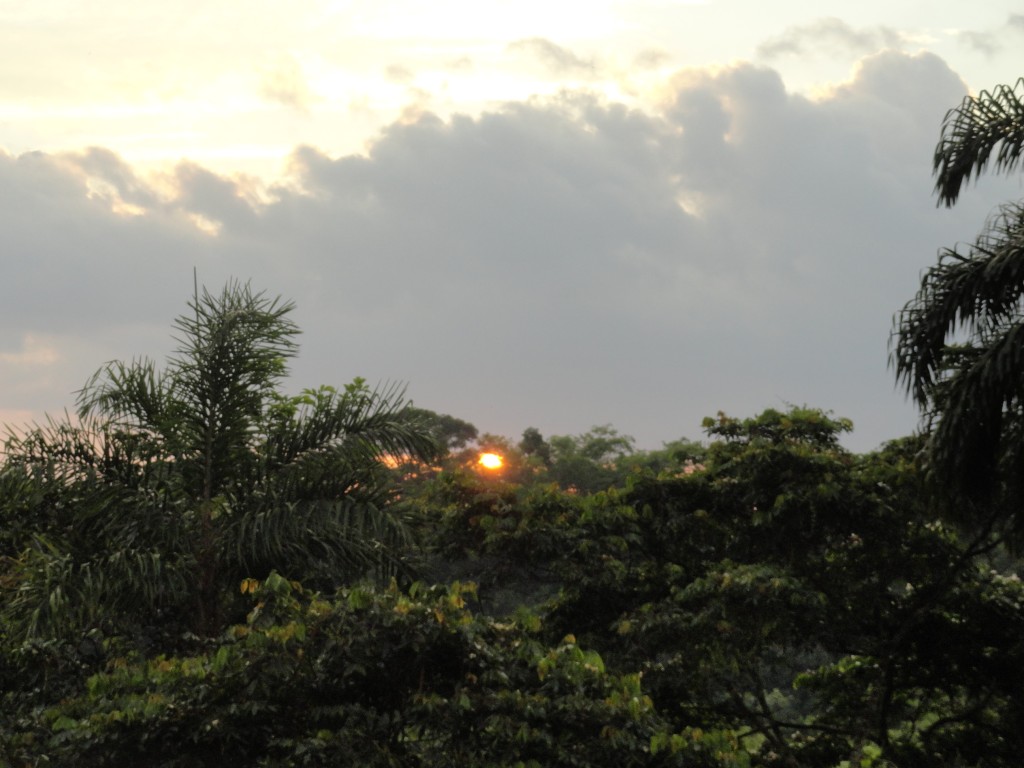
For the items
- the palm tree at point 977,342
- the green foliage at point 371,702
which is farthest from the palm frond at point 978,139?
the green foliage at point 371,702

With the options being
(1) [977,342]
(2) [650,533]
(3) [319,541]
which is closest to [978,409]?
(1) [977,342]

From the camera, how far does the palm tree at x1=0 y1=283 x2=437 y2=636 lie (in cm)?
1171

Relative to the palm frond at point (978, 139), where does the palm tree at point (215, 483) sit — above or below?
below

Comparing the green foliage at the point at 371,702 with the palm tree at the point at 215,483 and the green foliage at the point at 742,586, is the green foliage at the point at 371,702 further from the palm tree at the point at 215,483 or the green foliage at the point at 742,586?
the palm tree at the point at 215,483

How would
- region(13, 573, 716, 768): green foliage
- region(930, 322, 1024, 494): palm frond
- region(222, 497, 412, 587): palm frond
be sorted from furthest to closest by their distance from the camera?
1. region(222, 497, 412, 587): palm frond
2. region(930, 322, 1024, 494): palm frond
3. region(13, 573, 716, 768): green foliage

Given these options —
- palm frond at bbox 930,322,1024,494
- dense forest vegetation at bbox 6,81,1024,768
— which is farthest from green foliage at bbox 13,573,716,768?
palm frond at bbox 930,322,1024,494

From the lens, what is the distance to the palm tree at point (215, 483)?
461 inches

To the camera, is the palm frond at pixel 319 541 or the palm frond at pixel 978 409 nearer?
the palm frond at pixel 978 409

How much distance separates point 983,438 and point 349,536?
6.65 meters

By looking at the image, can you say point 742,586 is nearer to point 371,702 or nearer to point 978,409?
point 978,409

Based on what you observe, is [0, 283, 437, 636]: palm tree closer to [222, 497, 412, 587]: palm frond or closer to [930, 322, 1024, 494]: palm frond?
[222, 497, 412, 587]: palm frond

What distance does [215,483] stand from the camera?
41.3ft

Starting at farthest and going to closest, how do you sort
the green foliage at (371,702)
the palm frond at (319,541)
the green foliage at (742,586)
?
the palm frond at (319,541) < the green foliage at (742,586) < the green foliage at (371,702)

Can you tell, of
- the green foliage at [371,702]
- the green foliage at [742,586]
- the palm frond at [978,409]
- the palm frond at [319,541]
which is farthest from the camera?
the palm frond at [319,541]
